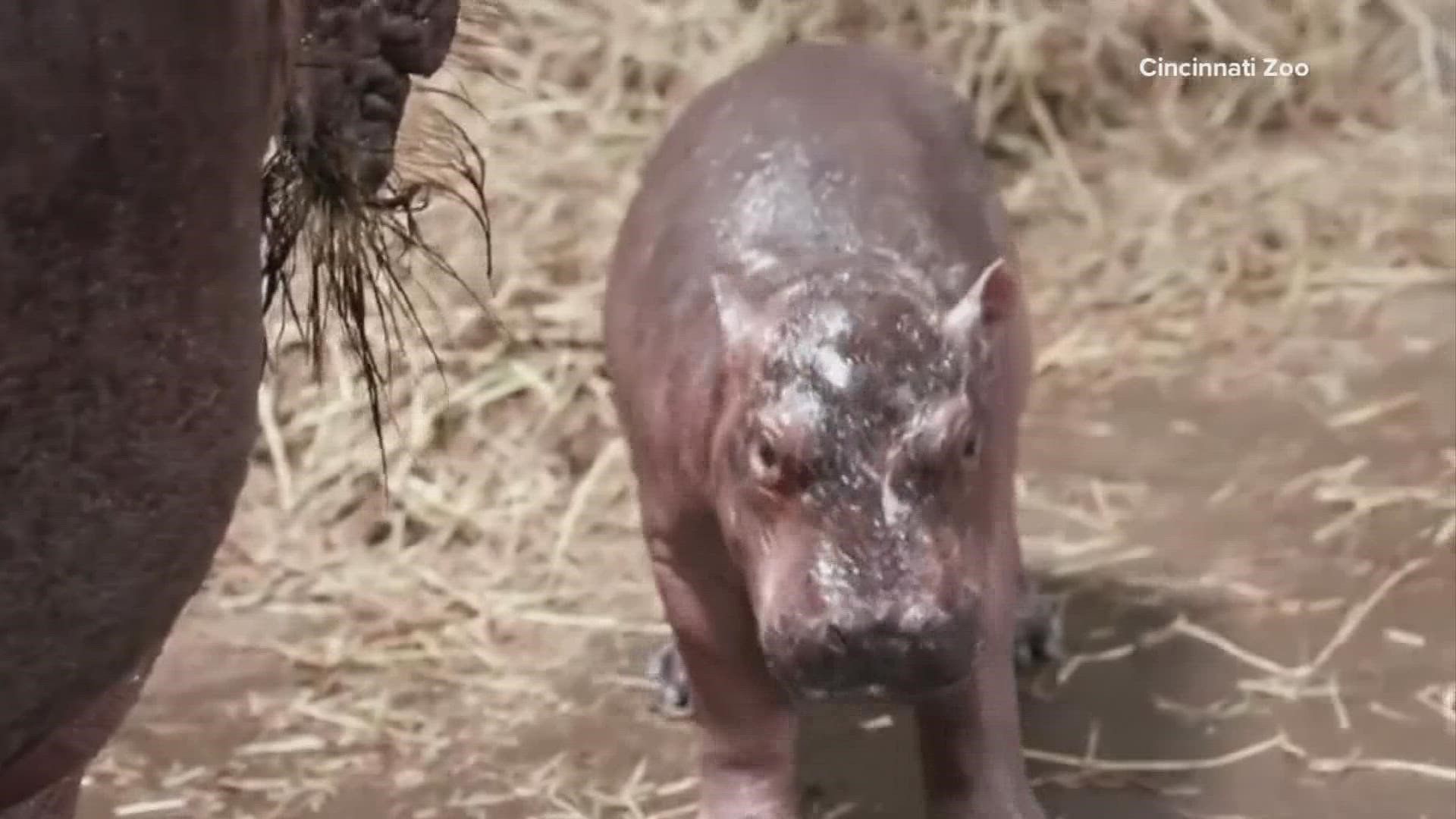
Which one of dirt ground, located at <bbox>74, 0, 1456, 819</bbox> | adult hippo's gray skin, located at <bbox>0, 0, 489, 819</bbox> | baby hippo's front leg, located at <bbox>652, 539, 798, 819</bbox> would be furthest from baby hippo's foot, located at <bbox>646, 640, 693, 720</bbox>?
adult hippo's gray skin, located at <bbox>0, 0, 489, 819</bbox>

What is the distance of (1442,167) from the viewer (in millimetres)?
2521

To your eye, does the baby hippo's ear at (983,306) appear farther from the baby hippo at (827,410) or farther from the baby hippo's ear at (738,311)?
the baby hippo's ear at (738,311)

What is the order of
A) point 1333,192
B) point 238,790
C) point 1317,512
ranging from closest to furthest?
point 238,790 → point 1317,512 → point 1333,192

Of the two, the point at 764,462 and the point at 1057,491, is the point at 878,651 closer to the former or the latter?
the point at 764,462

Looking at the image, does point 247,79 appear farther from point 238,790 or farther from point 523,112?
point 523,112

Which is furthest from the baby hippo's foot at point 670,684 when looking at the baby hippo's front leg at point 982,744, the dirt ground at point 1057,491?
the baby hippo's front leg at point 982,744

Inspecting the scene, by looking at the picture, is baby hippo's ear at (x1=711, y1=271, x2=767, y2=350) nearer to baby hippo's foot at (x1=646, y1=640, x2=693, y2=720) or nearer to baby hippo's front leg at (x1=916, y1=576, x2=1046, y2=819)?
baby hippo's front leg at (x1=916, y1=576, x2=1046, y2=819)

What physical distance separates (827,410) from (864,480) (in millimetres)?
43

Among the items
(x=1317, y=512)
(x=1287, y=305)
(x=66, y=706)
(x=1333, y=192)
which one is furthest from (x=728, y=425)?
(x=1333, y=192)

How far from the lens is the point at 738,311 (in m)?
1.19

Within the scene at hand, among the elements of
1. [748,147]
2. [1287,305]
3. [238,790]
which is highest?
[748,147]

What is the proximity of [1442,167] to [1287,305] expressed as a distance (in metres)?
0.37

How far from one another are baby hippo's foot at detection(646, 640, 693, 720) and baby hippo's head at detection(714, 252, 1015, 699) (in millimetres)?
519

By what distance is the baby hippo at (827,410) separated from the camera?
109 cm
